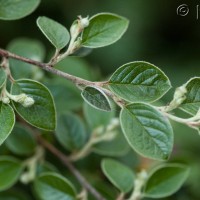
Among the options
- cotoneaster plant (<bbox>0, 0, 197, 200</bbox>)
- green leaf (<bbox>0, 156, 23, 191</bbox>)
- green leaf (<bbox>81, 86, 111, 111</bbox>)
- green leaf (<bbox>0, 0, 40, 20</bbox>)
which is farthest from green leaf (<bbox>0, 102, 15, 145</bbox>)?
green leaf (<bbox>0, 156, 23, 191</bbox>)

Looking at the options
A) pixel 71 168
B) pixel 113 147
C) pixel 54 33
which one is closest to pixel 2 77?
pixel 54 33

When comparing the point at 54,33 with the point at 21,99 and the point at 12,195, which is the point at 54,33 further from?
the point at 12,195

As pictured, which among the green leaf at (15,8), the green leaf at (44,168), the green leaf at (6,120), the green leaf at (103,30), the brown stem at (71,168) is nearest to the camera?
the green leaf at (6,120)

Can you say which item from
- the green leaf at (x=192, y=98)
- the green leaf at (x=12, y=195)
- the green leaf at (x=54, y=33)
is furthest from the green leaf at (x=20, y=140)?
the green leaf at (x=192, y=98)

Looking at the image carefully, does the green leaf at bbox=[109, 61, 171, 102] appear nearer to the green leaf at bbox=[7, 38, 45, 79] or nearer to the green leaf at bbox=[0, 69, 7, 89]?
the green leaf at bbox=[0, 69, 7, 89]

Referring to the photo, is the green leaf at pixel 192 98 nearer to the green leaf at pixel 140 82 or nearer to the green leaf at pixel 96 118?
the green leaf at pixel 140 82

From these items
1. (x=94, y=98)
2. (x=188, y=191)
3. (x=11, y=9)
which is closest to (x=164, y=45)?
(x=188, y=191)
